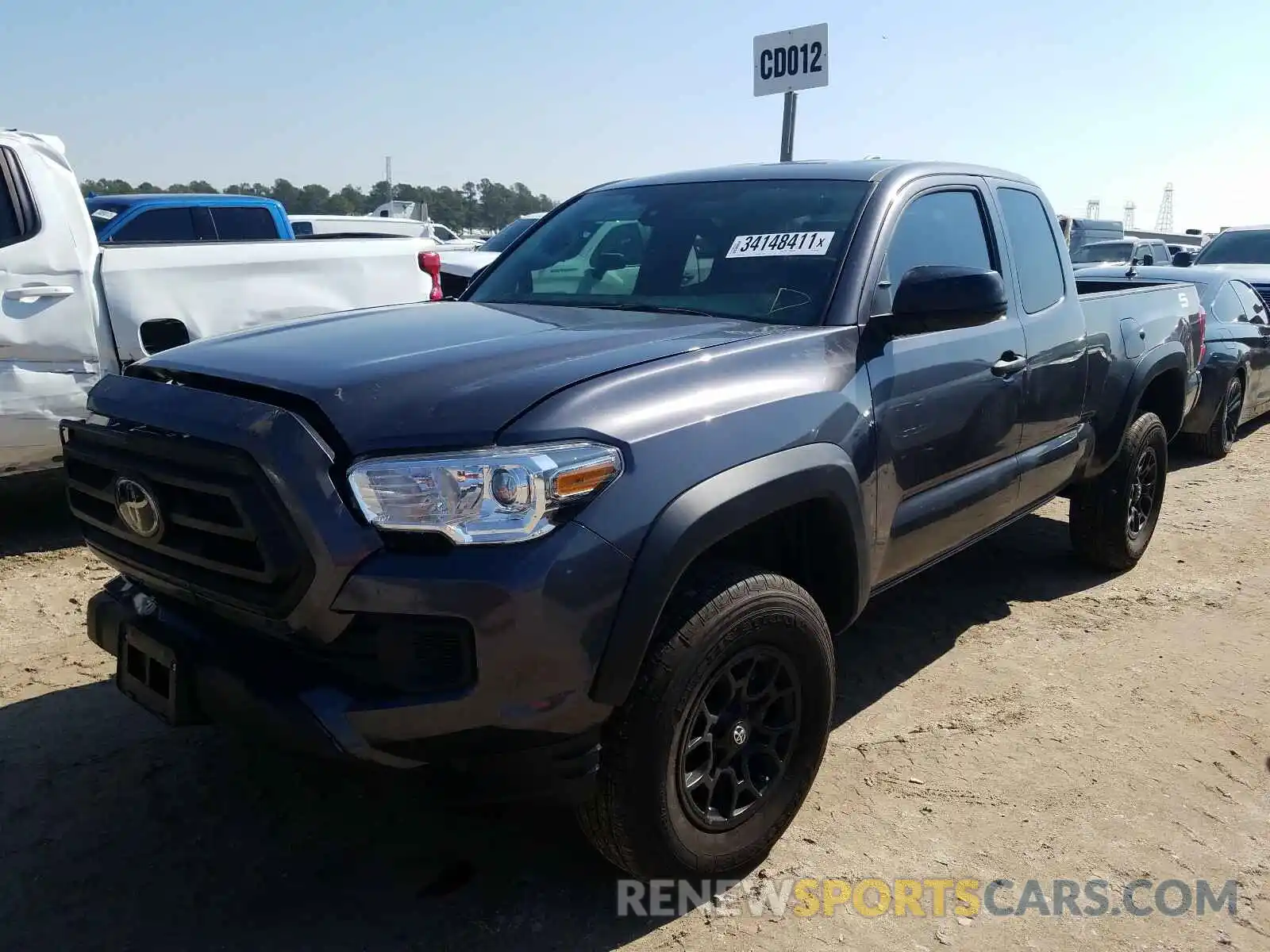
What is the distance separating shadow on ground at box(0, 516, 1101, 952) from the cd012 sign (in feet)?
20.0

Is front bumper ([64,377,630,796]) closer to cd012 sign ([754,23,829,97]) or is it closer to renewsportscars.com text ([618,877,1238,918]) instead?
renewsportscars.com text ([618,877,1238,918])

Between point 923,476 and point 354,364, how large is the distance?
178 cm

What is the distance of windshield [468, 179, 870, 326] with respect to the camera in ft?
10.1

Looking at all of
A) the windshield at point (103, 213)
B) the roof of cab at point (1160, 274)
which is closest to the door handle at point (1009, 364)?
the roof of cab at point (1160, 274)

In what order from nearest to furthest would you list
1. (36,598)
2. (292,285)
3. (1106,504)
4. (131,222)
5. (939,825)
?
(939,825), (36,598), (1106,504), (292,285), (131,222)

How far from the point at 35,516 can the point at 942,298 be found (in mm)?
5014

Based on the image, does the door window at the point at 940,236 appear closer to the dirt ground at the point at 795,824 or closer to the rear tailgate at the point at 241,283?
the dirt ground at the point at 795,824

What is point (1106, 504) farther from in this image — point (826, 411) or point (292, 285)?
point (292, 285)

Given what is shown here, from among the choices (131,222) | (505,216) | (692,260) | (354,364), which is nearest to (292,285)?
(692,260)

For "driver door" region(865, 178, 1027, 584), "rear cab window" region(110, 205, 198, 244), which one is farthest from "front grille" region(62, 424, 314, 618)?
"rear cab window" region(110, 205, 198, 244)

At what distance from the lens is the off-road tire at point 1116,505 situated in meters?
4.85

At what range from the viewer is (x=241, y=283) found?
5.70 meters

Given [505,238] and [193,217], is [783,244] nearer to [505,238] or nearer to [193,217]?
[505,238]

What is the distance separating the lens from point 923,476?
3.19 m
